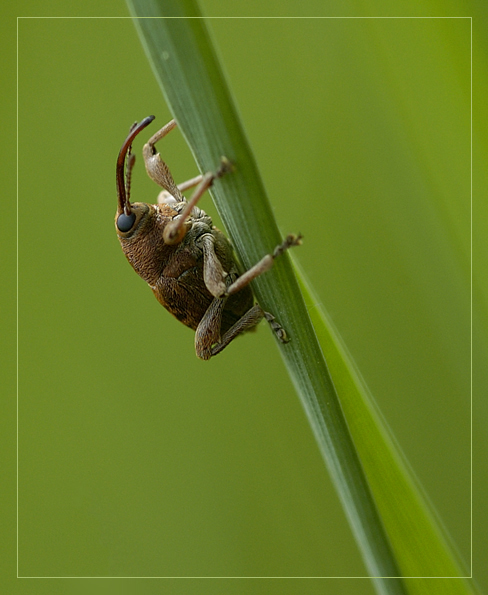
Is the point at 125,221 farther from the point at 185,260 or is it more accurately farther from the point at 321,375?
the point at 321,375

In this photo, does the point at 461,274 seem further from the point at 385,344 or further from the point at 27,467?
the point at 27,467

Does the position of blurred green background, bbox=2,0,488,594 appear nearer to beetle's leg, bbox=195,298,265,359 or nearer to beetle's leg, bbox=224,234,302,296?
beetle's leg, bbox=195,298,265,359

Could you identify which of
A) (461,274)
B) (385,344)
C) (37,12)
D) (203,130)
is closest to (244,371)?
(385,344)

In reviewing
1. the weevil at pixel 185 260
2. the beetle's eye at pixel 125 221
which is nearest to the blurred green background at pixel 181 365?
the weevil at pixel 185 260

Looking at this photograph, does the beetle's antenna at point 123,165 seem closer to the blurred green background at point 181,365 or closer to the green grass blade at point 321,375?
the green grass blade at point 321,375

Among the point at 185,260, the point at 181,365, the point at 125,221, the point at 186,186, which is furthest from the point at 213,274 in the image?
the point at 181,365

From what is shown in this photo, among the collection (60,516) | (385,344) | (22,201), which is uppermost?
(22,201)
